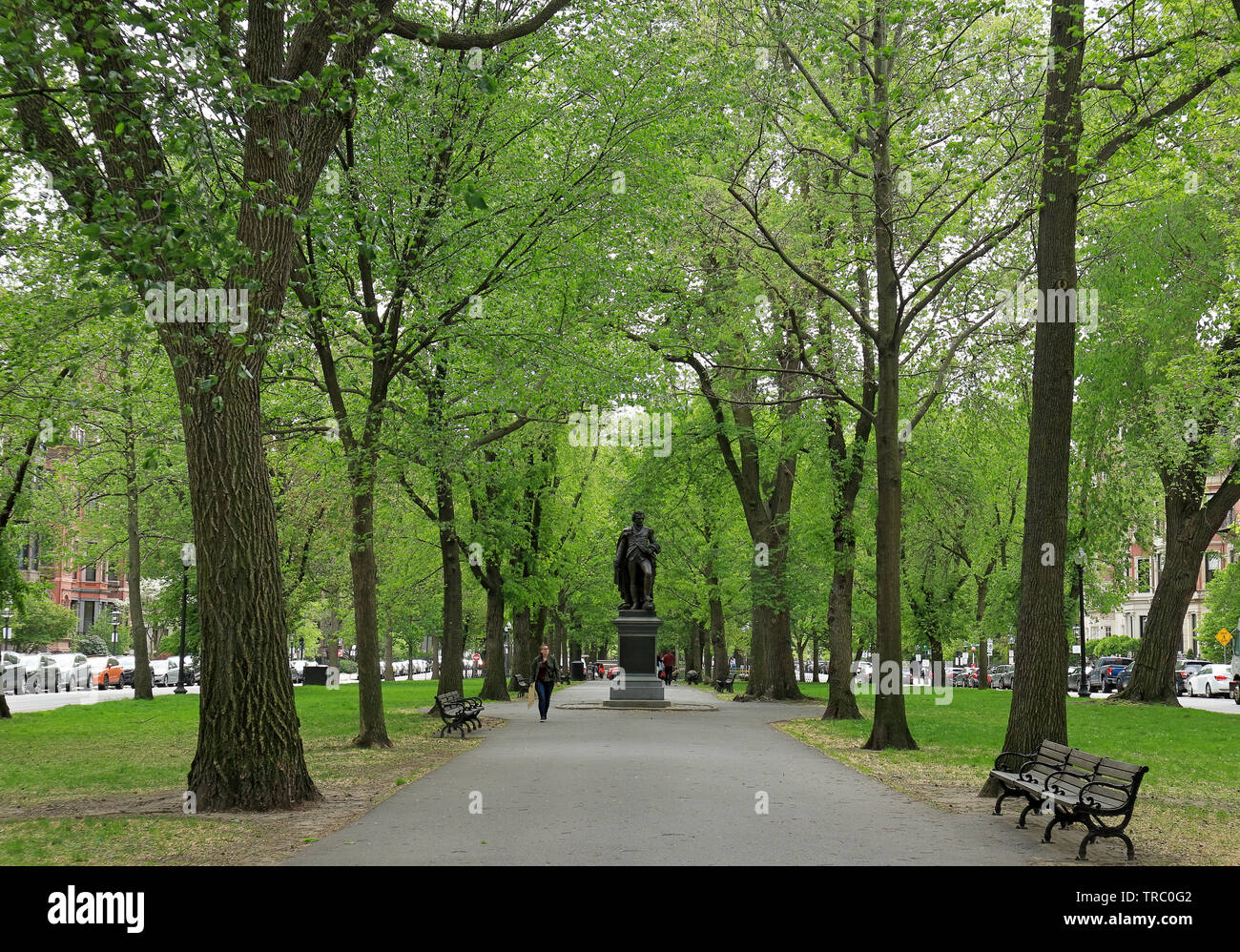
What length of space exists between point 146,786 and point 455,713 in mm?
7920

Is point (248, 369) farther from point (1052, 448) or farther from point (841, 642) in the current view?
point (841, 642)

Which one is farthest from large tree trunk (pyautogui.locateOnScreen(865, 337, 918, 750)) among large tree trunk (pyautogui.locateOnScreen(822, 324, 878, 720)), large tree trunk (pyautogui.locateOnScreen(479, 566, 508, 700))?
large tree trunk (pyautogui.locateOnScreen(479, 566, 508, 700))

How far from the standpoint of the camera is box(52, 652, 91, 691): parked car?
47694 mm

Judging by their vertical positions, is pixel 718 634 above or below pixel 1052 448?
below

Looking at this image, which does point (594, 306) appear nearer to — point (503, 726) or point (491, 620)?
point (503, 726)

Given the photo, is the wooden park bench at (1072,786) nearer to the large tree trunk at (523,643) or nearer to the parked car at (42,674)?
the large tree trunk at (523,643)

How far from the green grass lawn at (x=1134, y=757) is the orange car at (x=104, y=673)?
3616cm

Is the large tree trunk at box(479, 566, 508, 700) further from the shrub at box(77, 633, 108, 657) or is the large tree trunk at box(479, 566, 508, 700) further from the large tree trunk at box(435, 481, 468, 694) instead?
the shrub at box(77, 633, 108, 657)

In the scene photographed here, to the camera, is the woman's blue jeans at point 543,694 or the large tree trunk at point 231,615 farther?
the woman's blue jeans at point 543,694

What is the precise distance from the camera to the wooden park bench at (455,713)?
20.2 meters

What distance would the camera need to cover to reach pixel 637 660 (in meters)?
31.9

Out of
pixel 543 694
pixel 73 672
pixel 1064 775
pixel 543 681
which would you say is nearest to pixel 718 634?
pixel 543 694

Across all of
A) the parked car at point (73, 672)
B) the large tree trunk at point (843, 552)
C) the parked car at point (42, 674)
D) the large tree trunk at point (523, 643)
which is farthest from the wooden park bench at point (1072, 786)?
the parked car at point (73, 672)

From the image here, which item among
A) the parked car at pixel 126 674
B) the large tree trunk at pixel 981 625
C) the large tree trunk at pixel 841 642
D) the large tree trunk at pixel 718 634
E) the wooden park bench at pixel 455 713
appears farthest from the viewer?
the parked car at pixel 126 674
